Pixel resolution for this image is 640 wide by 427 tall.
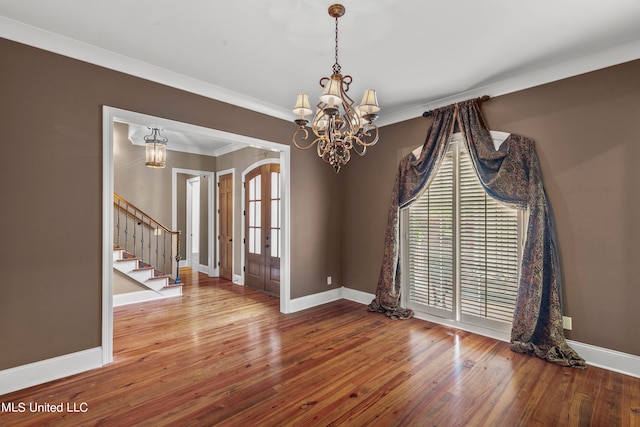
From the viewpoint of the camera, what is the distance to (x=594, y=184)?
2.85 m

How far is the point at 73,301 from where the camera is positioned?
8.82ft

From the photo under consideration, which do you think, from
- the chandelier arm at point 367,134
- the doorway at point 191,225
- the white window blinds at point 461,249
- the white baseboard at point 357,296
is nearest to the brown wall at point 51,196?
the chandelier arm at point 367,134

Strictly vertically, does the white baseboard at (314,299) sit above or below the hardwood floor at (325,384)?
above

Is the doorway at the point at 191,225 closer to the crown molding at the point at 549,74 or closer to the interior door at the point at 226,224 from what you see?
the interior door at the point at 226,224

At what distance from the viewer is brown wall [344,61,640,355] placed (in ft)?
8.77

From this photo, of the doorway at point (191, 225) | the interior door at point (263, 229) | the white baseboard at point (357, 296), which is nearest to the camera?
the white baseboard at point (357, 296)

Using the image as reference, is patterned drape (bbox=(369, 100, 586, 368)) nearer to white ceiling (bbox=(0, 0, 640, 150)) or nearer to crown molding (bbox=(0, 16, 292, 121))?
white ceiling (bbox=(0, 0, 640, 150))

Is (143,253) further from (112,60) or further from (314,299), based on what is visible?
(112,60)

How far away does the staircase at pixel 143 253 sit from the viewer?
499 cm

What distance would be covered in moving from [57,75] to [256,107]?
2.00m

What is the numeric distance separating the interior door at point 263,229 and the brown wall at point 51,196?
8.59 ft

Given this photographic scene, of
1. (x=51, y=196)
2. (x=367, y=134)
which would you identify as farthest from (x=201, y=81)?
(x=367, y=134)

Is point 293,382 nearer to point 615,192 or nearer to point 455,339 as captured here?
point 455,339

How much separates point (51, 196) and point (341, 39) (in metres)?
2.87
